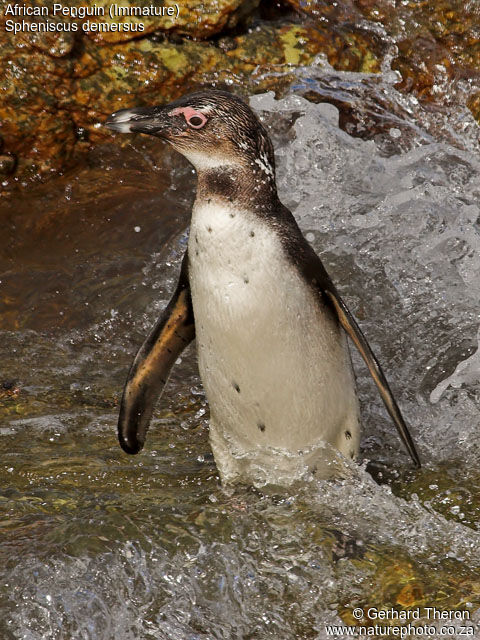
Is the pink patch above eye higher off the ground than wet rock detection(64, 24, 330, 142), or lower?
higher

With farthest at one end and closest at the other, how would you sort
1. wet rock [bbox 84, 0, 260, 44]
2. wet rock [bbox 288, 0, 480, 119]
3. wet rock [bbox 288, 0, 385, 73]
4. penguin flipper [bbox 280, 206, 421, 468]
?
wet rock [bbox 288, 0, 480, 119]
wet rock [bbox 288, 0, 385, 73]
wet rock [bbox 84, 0, 260, 44]
penguin flipper [bbox 280, 206, 421, 468]

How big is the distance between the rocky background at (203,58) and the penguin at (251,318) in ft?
7.01

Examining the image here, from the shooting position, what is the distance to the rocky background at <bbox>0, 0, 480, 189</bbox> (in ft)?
15.3

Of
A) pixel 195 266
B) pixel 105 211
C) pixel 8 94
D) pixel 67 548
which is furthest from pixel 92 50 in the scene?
pixel 67 548

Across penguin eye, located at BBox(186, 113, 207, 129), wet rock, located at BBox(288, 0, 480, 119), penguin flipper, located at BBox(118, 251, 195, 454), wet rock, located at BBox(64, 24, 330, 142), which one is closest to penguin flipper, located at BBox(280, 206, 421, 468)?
penguin eye, located at BBox(186, 113, 207, 129)

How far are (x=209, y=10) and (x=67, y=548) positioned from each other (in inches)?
130

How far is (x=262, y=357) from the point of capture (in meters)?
2.73

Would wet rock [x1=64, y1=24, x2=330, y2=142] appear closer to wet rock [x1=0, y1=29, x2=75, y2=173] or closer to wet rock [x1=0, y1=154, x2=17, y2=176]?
wet rock [x1=0, y1=29, x2=75, y2=173]

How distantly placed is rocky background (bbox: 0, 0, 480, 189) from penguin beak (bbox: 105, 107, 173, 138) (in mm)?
2146

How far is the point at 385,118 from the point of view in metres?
4.98

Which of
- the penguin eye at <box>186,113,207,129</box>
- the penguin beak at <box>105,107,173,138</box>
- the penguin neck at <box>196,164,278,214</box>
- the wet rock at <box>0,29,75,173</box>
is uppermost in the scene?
the penguin eye at <box>186,113,207,129</box>

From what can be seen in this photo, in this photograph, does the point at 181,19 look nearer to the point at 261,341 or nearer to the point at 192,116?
the point at 192,116

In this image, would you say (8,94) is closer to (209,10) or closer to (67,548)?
(209,10)

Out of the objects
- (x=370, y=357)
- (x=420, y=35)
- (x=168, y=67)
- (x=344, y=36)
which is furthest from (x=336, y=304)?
(x=420, y=35)
